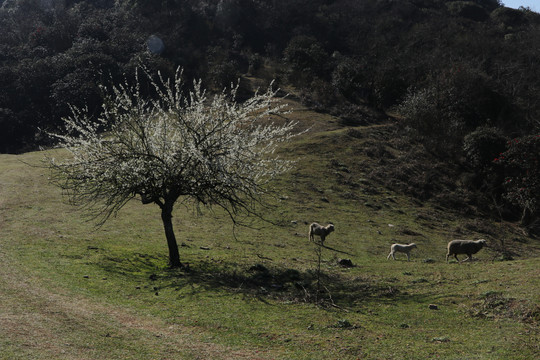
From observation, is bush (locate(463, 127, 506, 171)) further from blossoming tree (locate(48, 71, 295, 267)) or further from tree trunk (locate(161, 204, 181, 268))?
tree trunk (locate(161, 204, 181, 268))

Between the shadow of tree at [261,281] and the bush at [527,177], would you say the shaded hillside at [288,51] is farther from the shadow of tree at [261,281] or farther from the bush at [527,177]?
the shadow of tree at [261,281]

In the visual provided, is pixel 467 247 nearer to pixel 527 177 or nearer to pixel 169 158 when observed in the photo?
pixel 169 158

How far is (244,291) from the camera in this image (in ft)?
57.6

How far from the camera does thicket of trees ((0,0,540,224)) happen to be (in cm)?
6400

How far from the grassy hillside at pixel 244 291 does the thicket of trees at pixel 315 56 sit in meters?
21.7

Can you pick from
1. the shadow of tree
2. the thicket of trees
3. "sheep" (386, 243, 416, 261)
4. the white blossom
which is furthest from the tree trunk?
the thicket of trees

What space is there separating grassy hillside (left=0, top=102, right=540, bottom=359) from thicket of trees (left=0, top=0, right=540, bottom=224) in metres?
21.7

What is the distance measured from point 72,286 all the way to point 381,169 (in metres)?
37.3

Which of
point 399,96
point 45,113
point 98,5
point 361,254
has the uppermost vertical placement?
point 98,5

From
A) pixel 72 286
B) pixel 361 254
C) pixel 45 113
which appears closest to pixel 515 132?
pixel 361 254

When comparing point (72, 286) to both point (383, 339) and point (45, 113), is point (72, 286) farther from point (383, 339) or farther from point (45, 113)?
point (45, 113)

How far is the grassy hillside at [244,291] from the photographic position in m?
11.9

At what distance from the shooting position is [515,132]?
2373 inches

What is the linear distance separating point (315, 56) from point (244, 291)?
6873cm
